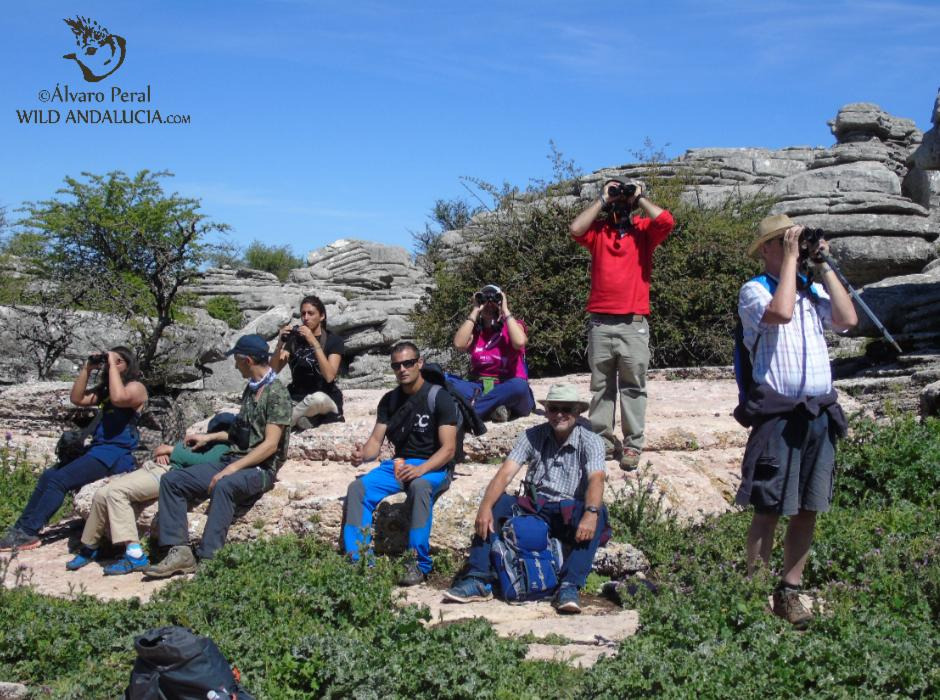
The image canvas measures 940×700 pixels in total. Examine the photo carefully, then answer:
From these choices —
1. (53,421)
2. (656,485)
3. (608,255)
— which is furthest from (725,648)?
(53,421)

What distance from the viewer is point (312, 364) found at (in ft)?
26.0

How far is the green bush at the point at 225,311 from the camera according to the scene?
97.8 feet

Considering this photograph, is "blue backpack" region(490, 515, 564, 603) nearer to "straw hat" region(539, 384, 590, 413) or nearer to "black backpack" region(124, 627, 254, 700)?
"straw hat" region(539, 384, 590, 413)

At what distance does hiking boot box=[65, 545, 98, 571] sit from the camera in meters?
6.89

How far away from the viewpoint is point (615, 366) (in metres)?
7.07

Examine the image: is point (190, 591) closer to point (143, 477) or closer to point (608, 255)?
point (143, 477)

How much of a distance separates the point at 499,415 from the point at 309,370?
5.47 ft

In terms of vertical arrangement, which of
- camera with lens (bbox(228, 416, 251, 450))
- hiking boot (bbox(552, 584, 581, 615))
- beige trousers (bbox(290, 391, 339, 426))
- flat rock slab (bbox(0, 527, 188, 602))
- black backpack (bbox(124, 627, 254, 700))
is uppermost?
beige trousers (bbox(290, 391, 339, 426))

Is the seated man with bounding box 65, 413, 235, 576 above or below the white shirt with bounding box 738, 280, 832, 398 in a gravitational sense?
below

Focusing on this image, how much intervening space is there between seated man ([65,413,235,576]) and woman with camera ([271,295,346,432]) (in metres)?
0.92

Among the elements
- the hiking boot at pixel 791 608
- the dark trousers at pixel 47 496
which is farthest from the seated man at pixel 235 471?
the hiking boot at pixel 791 608

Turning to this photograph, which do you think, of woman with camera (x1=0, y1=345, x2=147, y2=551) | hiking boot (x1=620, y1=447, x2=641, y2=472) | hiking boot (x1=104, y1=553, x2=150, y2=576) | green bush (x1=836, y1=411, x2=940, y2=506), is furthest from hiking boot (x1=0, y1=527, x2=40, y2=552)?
green bush (x1=836, y1=411, x2=940, y2=506)

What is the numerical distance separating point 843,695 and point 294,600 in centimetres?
290

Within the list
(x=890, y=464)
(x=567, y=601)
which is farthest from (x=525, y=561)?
(x=890, y=464)
